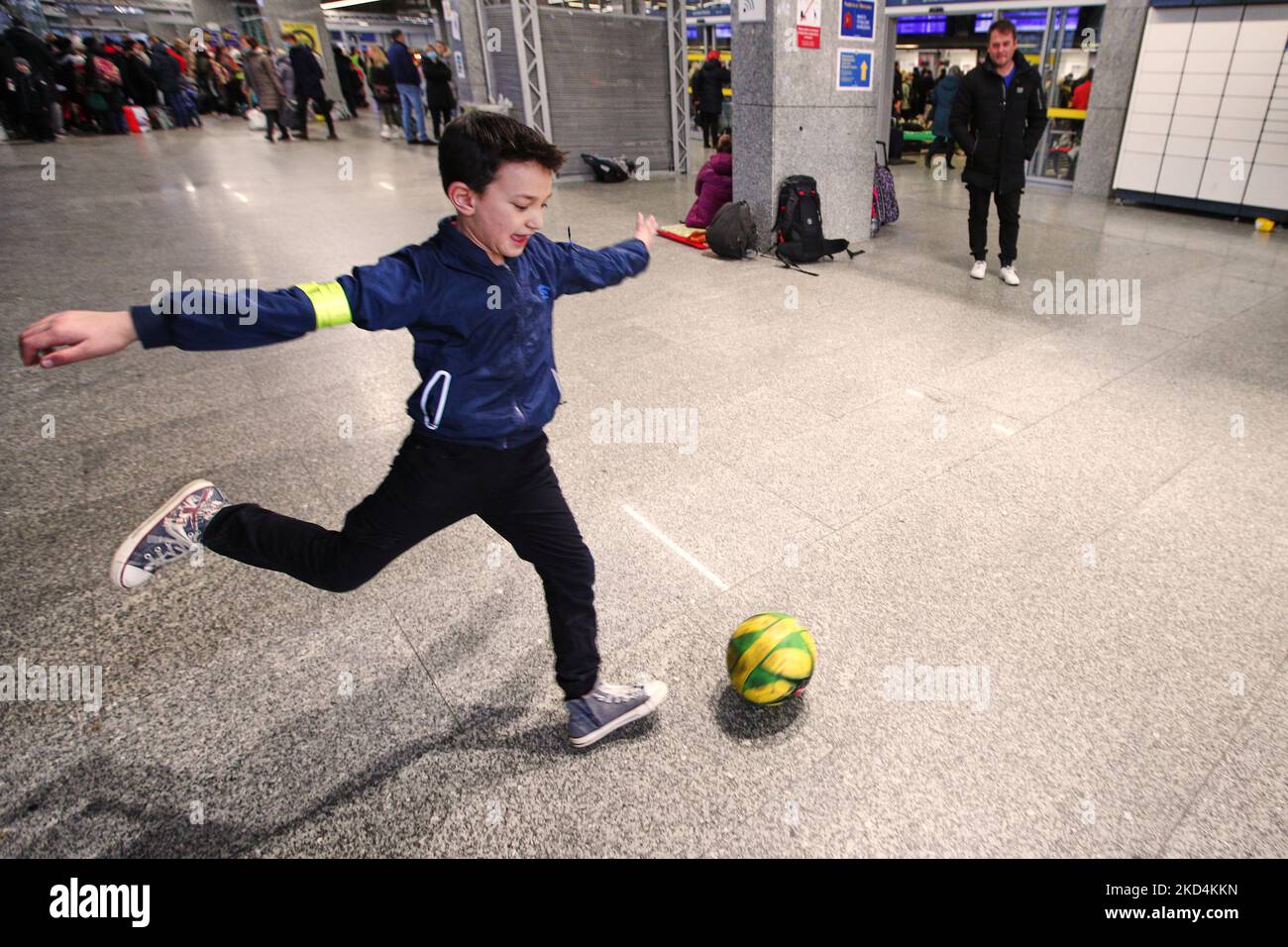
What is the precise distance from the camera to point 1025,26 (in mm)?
12906

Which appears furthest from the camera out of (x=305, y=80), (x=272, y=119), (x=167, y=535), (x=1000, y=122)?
(x=272, y=119)

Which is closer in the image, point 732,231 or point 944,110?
point 732,231

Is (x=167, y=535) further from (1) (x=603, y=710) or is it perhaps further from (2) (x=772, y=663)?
(2) (x=772, y=663)

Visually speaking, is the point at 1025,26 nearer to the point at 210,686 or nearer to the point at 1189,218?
the point at 1189,218

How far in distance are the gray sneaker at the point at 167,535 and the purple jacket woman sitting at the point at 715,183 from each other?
22.4ft

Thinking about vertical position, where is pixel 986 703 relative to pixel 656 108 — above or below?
below

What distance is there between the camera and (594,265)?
198cm

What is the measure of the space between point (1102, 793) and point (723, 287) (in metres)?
5.16

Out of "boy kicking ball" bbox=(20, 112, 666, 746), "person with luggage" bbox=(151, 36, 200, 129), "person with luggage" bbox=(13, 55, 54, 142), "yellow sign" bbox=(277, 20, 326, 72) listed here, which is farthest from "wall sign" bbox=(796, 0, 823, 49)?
"yellow sign" bbox=(277, 20, 326, 72)

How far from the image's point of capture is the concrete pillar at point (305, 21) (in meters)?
22.2

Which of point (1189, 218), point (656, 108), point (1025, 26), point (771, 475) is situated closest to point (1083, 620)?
point (771, 475)

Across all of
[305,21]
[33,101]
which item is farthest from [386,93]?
[305,21]

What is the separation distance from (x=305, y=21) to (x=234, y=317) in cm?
2789

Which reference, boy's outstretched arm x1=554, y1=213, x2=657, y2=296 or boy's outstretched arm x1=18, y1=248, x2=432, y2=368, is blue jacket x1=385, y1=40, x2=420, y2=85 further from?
boy's outstretched arm x1=18, y1=248, x2=432, y2=368
